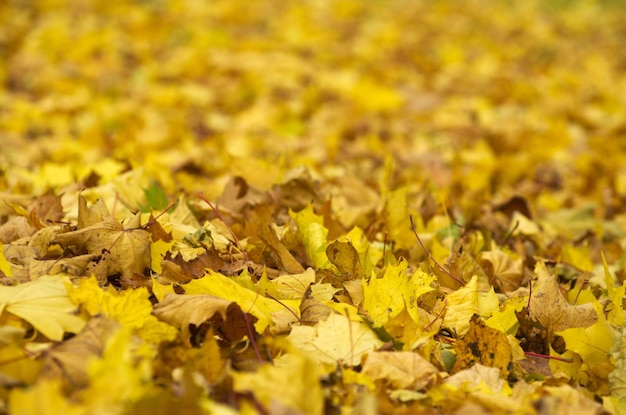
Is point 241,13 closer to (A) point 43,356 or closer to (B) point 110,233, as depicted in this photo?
(B) point 110,233

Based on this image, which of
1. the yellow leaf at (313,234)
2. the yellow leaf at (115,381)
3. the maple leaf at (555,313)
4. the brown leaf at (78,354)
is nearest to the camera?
the yellow leaf at (115,381)

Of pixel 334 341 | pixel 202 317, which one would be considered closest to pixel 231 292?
pixel 202 317

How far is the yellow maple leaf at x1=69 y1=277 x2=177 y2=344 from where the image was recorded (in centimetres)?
116

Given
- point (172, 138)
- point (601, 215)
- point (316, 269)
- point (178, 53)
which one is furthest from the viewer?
point (178, 53)

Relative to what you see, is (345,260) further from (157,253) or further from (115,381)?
(115,381)

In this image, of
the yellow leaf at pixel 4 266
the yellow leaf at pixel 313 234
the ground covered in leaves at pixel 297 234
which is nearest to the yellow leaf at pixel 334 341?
the ground covered in leaves at pixel 297 234

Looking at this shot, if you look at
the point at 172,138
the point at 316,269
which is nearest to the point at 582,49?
the point at 172,138

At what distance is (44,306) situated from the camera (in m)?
1.16

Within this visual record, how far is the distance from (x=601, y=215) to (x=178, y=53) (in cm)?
318

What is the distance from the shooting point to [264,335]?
4.03 ft

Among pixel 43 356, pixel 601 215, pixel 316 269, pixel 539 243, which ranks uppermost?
pixel 43 356

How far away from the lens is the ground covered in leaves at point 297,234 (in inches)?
43.1

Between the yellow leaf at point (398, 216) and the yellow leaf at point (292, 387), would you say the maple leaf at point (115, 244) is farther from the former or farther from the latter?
the yellow leaf at point (398, 216)

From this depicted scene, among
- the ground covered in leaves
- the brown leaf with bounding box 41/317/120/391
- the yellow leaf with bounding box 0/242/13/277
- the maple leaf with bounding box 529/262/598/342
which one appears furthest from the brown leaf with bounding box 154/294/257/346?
the maple leaf with bounding box 529/262/598/342
